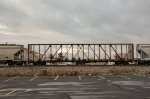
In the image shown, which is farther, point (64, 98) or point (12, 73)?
point (12, 73)

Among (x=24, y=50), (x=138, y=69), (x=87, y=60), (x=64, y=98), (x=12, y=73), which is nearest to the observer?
(x=64, y=98)

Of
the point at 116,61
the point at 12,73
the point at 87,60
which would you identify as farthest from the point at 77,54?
the point at 12,73

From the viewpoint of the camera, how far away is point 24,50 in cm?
6512

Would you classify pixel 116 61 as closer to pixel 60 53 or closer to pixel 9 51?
pixel 60 53

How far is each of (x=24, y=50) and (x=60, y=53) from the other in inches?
329

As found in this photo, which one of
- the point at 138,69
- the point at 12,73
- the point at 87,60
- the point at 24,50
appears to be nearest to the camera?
the point at 12,73

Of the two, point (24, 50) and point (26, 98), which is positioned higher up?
point (24, 50)

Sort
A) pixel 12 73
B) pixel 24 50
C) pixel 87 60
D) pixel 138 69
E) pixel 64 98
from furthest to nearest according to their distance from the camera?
pixel 24 50
pixel 87 60
pixel 138 69
pixel 12 73
pixel 64 98

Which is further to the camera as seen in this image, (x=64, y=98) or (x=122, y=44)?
(x=122, y=44)

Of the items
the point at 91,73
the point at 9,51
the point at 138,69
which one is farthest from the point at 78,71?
the point at 9,51

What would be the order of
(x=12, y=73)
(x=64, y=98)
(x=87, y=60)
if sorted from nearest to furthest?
1. (x=64, y=98)
2. (x=12, y=73)
3. (x=87, y=60)

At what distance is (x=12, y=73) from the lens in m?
46.7

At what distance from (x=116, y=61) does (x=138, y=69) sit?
30.6 feet

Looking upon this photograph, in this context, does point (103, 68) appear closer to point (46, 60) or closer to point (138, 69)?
point (138, 69)
